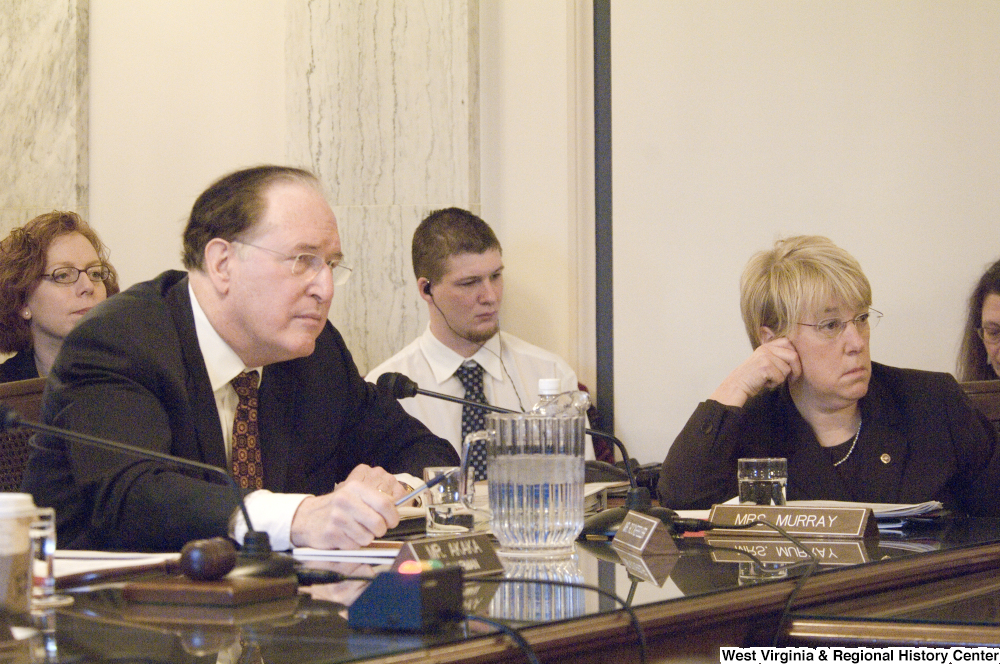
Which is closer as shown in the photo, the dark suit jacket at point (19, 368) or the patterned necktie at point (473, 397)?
the dark suit jacket at point (19, 368)

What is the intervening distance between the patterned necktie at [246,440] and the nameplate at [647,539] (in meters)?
0.79

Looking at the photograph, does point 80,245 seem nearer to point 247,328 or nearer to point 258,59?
point 258,59

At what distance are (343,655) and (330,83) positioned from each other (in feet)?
10.5

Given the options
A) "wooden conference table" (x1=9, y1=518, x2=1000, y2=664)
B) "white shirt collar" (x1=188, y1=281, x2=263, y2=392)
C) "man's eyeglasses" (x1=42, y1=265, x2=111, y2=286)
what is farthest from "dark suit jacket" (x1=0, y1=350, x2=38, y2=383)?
"wooden conference table" (x1=9, y1=518, x2=1000, y2=664)

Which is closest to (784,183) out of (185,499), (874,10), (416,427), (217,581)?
(874,10)

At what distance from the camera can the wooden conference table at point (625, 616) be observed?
87 cm

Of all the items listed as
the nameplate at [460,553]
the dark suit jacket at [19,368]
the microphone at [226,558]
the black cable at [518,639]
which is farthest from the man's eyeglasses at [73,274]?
the black cable at [518,639]

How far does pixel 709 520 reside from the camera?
1.65 metres

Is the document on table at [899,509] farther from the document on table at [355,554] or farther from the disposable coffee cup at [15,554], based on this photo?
the disposable coffee cup at [15,554]

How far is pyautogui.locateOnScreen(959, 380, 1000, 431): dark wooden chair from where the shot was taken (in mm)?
2465

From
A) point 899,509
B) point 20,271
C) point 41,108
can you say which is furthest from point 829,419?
point 41,108

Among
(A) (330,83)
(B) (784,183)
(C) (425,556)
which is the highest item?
(A) (330,83)

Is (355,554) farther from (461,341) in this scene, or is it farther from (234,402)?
(461,341)

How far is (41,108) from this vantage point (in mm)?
3881
